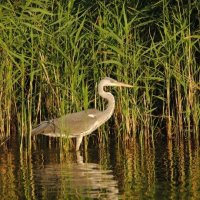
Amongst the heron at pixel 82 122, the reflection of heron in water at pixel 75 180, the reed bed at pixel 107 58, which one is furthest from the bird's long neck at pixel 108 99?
the reflection of heron in water at pixel 75 180

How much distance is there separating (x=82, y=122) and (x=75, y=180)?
2421 mm

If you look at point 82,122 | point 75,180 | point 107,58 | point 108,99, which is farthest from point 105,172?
point 107,58

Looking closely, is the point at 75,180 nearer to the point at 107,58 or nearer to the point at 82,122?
the point at 82,122

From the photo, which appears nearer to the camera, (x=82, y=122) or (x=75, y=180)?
(x=75, y=180)

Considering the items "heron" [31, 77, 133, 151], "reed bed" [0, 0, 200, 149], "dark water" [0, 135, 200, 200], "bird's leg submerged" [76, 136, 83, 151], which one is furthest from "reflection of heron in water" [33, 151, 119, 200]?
"reed bed" [0, 0, 200, 149]

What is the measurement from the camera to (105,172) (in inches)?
376

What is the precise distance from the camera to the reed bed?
1134 centimetres

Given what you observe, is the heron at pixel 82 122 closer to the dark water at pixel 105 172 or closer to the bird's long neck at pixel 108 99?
the bird's long neck at pixel 108 99

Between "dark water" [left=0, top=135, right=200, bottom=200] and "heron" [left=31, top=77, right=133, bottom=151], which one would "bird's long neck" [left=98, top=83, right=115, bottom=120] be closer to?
"heron" [left=31, top=77, right=133, bottom=151]

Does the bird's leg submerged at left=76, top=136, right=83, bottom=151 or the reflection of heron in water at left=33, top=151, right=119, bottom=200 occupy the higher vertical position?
the bird's leg submerged at left=76, top=136, right=83, bottom=151

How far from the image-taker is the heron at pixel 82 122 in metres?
11.2

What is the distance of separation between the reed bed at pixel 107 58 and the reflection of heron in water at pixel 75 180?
1151 millimetres

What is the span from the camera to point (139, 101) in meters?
12.0

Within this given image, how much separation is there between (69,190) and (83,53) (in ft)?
12.1
